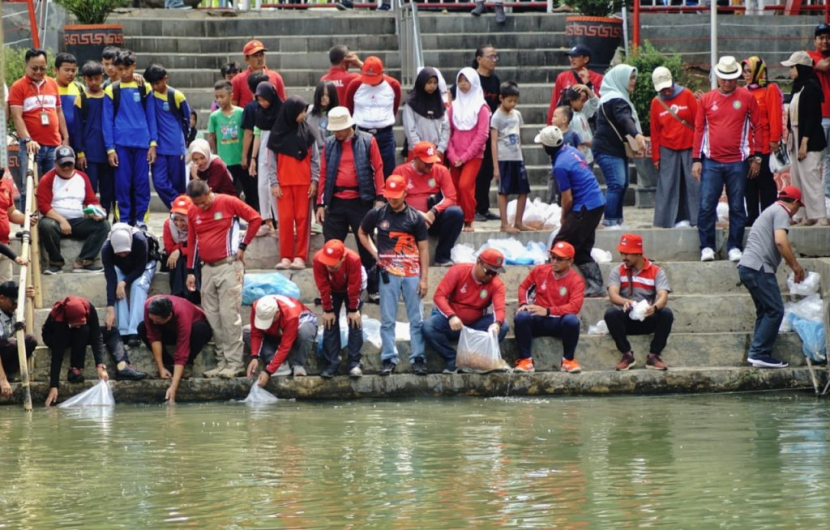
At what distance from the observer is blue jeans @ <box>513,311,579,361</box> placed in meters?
14.2

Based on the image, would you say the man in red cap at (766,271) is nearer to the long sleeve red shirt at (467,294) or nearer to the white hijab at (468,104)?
the long sleeve red shirt at (467,294)

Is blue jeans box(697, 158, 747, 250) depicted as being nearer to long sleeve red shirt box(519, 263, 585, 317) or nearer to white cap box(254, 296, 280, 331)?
long sleeve red shirt box(519, 263, 585, 317)

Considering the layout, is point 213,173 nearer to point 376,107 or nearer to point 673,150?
point 376,107


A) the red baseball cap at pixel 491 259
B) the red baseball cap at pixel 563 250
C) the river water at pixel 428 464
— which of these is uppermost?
the red baseball cap at pixel 563 250

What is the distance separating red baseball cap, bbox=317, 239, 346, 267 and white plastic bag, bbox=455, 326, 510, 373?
133 cm

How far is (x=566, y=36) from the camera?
67.4ft

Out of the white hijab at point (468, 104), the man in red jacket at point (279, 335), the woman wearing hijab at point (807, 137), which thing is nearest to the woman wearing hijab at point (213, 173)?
the man in red jacket at point (279, 335)

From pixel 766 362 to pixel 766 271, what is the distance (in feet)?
2.79

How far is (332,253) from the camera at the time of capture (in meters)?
14.0

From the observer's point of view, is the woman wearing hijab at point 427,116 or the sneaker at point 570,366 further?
the woman wearing hijab at point 427,116

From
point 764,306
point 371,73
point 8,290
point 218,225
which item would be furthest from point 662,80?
point 8,290

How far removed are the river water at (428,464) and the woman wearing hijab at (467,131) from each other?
296cm

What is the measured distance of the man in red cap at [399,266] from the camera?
14.3 meters

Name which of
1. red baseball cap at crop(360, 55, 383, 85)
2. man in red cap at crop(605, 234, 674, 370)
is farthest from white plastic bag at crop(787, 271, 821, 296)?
red baseball cap at crop(360, 55, 383, 85)
